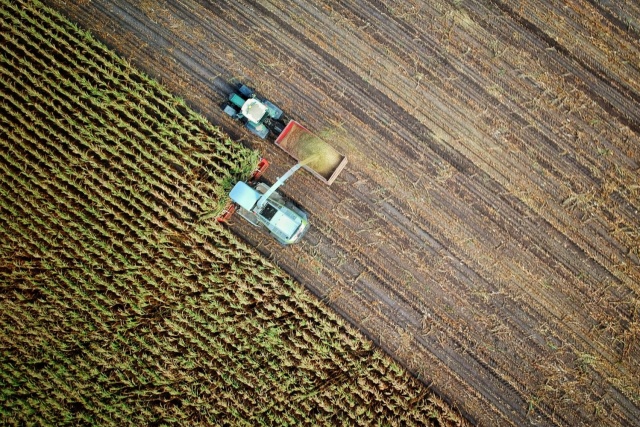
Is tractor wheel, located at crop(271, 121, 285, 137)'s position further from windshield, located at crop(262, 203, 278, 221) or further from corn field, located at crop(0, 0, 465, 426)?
windshield, located at crop(262, 203, 278, 221)

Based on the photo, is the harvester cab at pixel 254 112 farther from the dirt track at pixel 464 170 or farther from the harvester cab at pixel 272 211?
the harvester cab at pixel 272 211

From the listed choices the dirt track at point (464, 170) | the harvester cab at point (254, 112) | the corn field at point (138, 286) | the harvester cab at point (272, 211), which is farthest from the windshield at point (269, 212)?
the harvester cab at point (254, 112)

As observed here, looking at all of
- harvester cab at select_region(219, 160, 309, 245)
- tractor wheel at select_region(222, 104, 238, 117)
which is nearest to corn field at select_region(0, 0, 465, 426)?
tractor wheel at select_region(222, 104, 238, 117)

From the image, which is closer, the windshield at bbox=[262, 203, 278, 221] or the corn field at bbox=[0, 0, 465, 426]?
the windshield at bbox=[262, 203, 278, 221]

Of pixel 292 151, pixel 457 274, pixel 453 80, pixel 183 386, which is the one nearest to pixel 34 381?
pixel 183 386

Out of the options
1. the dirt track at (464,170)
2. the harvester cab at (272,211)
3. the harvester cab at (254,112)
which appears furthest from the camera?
the dirt track at (464,170)

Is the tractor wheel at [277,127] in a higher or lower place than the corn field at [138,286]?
higher
